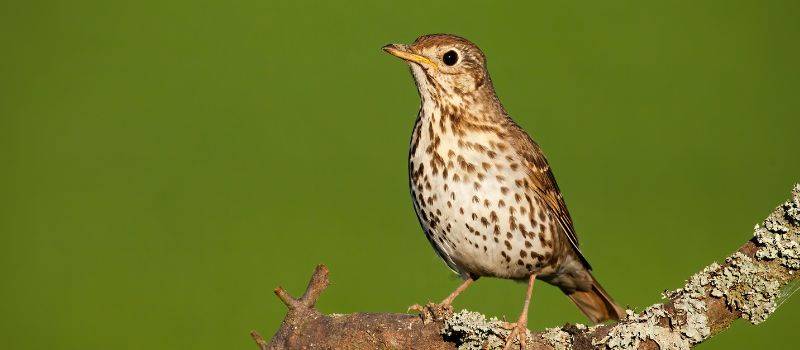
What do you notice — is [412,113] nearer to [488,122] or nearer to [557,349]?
[488,122]

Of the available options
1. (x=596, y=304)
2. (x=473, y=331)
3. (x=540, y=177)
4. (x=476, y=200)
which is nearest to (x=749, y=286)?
(x=473, y=331)

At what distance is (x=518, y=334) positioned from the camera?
195 inches

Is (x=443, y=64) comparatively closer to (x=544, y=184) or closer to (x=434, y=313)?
(x=544, y=184)

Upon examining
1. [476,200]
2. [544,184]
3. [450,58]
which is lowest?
[476,200]

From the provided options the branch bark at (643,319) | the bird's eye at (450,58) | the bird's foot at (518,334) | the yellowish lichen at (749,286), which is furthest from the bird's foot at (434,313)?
the bird's eye at (450,58)

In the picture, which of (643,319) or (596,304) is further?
(596,304)

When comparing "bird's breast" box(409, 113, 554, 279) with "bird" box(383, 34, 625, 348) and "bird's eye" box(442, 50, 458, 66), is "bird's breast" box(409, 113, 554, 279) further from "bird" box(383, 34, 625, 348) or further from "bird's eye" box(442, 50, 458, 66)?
"bird's eye" box(442, 50, 458, 66)

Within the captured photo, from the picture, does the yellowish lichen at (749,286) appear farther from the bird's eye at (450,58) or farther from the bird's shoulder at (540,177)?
the bird's eye at (450,58)

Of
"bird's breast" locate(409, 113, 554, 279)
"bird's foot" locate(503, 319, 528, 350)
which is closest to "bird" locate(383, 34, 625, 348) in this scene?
"bird's breast" locate(409, 113, 554, 279)

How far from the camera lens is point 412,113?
10.8m

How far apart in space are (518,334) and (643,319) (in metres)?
0.65

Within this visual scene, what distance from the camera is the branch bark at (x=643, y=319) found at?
434 cm

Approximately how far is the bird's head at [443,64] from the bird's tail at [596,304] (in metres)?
1.64

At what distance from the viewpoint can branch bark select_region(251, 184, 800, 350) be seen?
14.2 feet
